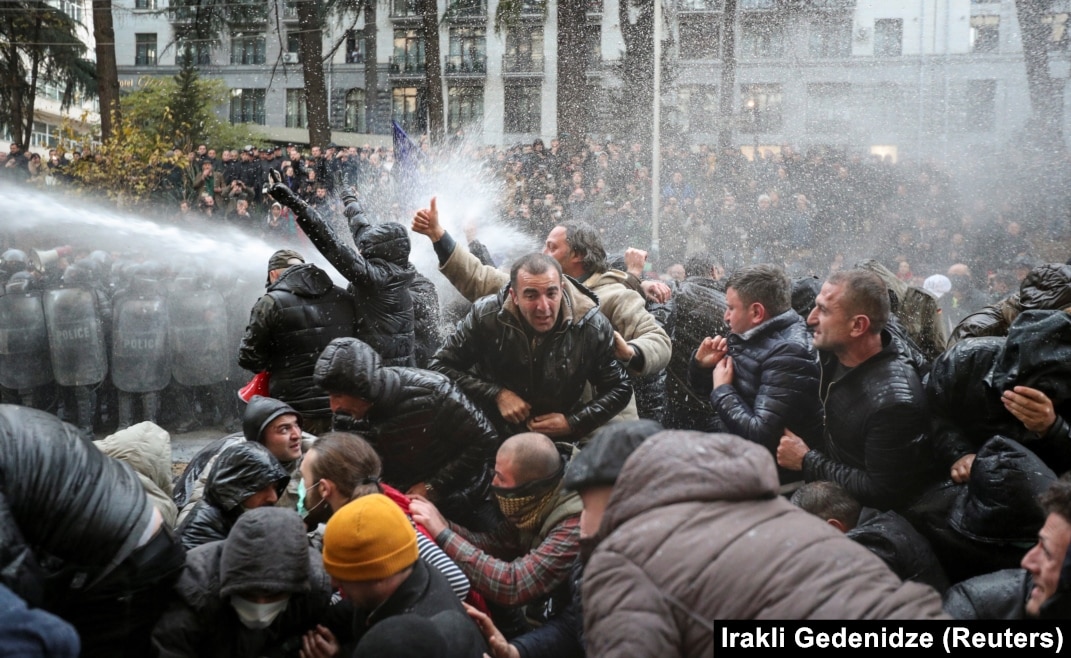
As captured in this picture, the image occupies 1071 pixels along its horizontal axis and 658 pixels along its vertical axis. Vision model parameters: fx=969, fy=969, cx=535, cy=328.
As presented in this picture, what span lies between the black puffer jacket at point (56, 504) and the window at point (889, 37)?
19.0 m

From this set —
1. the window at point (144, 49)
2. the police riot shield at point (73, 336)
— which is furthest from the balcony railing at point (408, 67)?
the police riot shield at point (73, 336)

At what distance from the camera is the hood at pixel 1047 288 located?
179 inches

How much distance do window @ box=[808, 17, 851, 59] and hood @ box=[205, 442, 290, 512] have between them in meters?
18.7

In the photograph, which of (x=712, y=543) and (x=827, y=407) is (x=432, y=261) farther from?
(x=712, y=543)

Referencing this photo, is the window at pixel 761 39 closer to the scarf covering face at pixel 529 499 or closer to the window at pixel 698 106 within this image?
the window at pixel 698 106

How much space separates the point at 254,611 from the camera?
9.89ft

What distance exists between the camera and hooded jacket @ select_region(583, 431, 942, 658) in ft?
6.82

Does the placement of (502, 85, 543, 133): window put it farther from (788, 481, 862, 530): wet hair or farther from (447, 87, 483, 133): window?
(788, 481, 862, 530): wet hair

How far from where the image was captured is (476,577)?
139 inches

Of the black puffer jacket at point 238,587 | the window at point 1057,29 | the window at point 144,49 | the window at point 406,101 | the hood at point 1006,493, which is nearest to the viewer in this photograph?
the black puffer jacket at point 238,587

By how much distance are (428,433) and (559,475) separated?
2.37 feet

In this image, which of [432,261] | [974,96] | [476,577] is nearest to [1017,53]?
[974,96]

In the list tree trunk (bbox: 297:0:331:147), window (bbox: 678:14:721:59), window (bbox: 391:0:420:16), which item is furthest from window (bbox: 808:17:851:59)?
window (bbox: 391:0:420:16)

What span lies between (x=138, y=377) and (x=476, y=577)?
21.3ft
